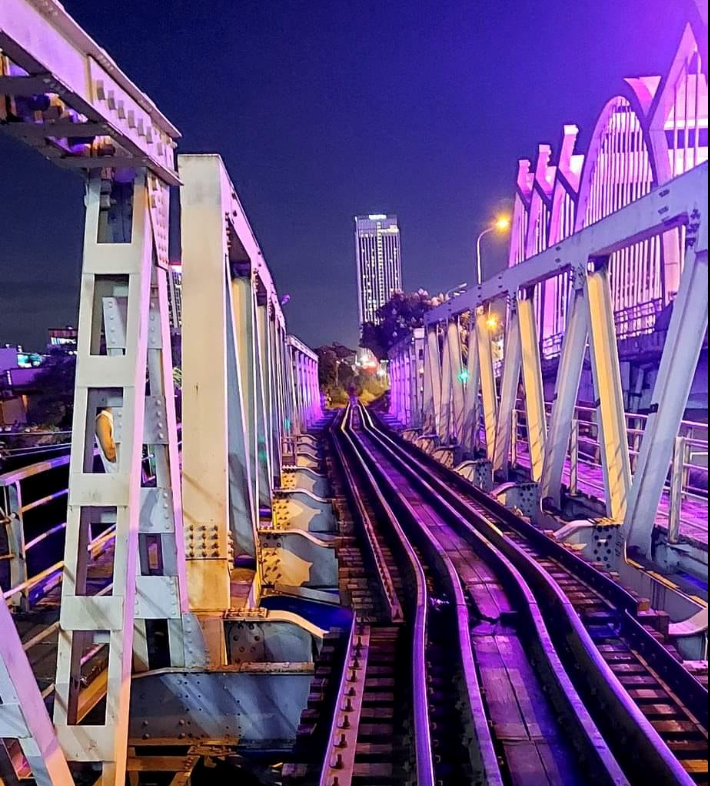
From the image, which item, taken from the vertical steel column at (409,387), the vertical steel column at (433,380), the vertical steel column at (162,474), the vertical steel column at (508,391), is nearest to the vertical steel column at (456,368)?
the vertical steel column at (433,380)

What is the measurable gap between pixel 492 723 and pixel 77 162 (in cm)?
403

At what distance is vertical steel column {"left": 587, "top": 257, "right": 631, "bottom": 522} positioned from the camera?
6684 mm

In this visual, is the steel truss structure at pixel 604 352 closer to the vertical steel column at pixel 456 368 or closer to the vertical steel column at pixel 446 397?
the vertical steel column at pixel 456 368

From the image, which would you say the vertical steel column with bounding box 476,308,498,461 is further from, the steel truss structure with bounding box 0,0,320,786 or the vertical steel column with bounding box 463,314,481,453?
the steel truss structure with bounding box 0,0,320,786

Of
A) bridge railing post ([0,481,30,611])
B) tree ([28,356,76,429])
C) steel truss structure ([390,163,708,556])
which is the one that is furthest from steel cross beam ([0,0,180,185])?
tree ([28,356,76,429])

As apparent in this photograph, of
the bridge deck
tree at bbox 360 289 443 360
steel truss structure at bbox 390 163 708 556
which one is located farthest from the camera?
tree at bbox 360 289 443 360

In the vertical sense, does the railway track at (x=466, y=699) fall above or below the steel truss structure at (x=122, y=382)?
below

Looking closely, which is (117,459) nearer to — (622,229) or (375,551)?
(375,551)

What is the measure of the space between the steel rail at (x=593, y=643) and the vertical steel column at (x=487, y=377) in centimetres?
280

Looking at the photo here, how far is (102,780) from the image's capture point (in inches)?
121

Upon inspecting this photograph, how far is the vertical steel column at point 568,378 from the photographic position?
23.7ft

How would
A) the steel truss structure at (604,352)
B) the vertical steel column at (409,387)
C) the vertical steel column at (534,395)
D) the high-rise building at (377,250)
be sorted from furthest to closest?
the high-rise building at (377,250)
the vertical steel column at (409,387)
the vertical steel column at (534,395)
the steel truss structure at (604,352)

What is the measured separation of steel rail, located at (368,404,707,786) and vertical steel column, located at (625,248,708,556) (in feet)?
2.79

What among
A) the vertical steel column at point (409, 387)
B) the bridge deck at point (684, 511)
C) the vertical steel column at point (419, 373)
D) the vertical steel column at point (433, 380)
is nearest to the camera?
the bridge deck at point (684, 511)
